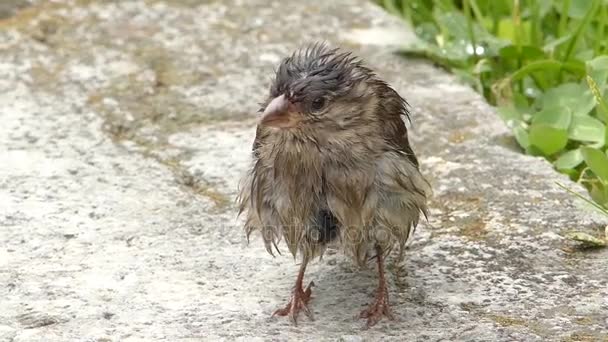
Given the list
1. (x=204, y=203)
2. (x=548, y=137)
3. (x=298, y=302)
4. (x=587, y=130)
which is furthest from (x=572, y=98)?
(x=298, y=302)

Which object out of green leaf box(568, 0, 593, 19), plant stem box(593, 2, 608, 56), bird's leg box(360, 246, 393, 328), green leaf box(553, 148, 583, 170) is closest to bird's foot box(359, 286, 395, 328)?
bird's leg box(360, 246, 393, 328)

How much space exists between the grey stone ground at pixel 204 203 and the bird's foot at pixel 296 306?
42 mm

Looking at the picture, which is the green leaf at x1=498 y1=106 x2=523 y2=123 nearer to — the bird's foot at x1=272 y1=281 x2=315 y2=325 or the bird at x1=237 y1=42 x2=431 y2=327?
the bird at x1=237 y1=42 x2=431 y2=327

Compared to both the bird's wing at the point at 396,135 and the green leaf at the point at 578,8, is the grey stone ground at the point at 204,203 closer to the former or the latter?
the bird's wing at the point at 396,135

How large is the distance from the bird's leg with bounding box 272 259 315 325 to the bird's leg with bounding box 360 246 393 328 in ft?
0.58

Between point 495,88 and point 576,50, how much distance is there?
45cm

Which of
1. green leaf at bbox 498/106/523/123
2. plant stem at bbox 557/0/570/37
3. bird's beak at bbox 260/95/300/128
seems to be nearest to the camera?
bird's beak at bbox 260/95/300/128

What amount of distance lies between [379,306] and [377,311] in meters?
0.02

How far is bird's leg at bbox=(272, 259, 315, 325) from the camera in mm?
3188

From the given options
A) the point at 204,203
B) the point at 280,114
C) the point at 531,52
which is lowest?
the point at 204,203

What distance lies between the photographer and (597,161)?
3801 mm

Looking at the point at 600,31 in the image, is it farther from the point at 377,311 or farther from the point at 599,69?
the point at 377,311

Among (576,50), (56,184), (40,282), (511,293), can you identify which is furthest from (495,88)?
(40,282)

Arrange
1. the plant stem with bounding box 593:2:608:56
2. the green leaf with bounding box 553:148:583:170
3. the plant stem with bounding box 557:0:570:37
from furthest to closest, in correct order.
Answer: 1. the plant stem with bounding box 557:0:570:37
2. the plant stem with bounding box 593:2:608:56
3. the green leaf with bounding box 553:148:583:170
